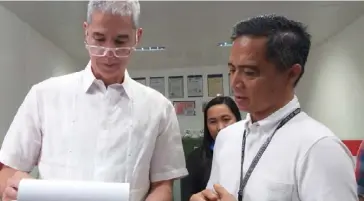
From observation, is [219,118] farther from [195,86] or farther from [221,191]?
[195,86]

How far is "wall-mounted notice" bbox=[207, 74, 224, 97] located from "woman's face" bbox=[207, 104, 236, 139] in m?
2.14

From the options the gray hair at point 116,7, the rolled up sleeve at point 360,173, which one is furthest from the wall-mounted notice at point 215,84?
the gray hair at point 116,7

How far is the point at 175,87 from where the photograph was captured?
452 cm

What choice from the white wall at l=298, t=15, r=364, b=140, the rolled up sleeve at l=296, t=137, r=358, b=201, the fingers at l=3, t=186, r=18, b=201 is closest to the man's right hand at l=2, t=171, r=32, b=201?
the fingers at l=3, t=186, r=18, b=201

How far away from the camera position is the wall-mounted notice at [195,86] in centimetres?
448

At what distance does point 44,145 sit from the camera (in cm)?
128

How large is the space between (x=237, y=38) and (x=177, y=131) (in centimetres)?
43

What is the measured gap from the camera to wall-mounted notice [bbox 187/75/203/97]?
14.7ft

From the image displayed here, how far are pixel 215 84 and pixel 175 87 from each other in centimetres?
40

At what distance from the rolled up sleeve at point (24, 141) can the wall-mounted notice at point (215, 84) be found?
10.2 ft

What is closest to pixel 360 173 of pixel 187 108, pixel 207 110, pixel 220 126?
pixel 220 126

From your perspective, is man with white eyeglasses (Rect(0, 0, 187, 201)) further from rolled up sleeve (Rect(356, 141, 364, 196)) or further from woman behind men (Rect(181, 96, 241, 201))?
woman behind men (Rect(181, 96, 241, 201))

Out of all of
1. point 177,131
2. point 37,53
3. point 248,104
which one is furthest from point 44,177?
point 37,53

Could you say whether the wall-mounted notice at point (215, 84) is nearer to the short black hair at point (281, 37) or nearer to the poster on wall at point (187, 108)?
the poster on wall at point (187, 108)
